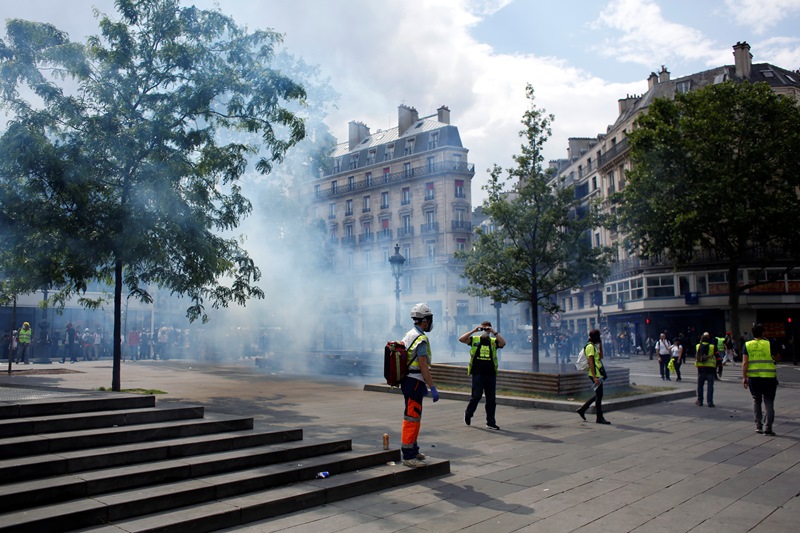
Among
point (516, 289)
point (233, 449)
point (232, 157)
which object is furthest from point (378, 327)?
point (233, 449)

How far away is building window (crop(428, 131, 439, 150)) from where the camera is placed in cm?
5159

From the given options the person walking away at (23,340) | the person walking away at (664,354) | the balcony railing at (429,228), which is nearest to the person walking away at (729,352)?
the person walking away at (664,354)

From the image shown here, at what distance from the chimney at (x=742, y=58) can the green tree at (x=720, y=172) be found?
13.3 m

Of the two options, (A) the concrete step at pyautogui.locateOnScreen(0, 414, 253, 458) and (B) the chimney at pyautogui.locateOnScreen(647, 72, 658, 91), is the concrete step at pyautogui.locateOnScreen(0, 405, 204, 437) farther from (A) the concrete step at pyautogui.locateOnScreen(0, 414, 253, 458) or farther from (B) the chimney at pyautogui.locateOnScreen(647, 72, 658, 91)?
(B) the chimney at pyautogui.locateOnScreen(647, 72, 658, 91)

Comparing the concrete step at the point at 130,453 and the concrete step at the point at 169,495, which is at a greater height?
the concrete step at the point at 130,453

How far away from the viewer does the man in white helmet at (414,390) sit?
5.98 meters

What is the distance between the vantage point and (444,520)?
4.60 metres

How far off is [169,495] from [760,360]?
8016mm

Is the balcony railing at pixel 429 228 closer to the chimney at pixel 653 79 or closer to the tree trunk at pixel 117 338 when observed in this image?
the chimney at pixel 653 79

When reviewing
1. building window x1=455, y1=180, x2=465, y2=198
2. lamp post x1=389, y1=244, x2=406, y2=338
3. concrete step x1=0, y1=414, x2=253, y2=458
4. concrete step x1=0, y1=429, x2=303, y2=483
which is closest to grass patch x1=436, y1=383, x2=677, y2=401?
concrete step x1=0, y1=429, x2=303, y2=483

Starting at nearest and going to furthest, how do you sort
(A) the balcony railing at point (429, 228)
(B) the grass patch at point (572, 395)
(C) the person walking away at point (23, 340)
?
1. (B) the grass patch at point (572, 395)
2. (C) the person walking away at point (23, 340)
3. (A) the balcony railing at point (429, 228)

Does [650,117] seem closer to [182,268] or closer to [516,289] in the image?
[516,289]

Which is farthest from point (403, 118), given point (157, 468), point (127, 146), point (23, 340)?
point (157, 468)

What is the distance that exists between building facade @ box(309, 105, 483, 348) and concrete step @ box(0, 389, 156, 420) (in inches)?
1494
